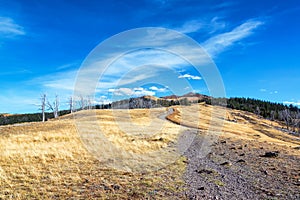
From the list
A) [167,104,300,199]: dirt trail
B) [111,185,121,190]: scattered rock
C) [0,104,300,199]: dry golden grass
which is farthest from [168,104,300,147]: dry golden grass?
[111,185,121,190]: scattered rock

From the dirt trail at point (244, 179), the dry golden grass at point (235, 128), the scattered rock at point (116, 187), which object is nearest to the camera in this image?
the dirt trail at point (244, 179)

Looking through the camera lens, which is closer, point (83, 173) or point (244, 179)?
point (244, 179)

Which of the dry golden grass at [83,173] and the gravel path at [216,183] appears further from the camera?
the dry golden grass at [83,173]

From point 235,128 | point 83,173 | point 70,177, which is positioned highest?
point 70,177

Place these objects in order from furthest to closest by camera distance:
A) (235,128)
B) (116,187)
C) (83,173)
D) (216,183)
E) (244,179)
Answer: (235,128) → (83,173) → (244,179) → (216,183) → (116,187)

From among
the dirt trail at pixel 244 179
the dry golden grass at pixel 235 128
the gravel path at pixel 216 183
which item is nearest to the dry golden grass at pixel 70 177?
the gravel path at pixel 216 183

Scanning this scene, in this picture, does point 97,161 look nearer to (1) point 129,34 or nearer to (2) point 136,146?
(2) point 136,146

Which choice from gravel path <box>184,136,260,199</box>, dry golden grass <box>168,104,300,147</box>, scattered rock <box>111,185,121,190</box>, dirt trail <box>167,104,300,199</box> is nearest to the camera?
gravel path <box>184,136,260,199</box>

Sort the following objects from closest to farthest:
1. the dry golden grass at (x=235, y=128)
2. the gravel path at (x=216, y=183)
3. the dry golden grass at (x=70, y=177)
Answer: the gravel path at (x=216, y=183) < the dry golden grass at (x=70, y=177) < the dry golden grass at (x=235, y=128)

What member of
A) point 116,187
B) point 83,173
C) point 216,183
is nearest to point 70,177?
point 83,173

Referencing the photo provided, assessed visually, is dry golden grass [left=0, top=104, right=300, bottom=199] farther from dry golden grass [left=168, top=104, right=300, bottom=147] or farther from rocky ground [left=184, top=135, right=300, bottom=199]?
dry golden grass [left=168, top=104, right=300, bottom=147]

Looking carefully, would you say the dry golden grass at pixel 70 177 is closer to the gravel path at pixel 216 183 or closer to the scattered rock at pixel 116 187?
the scattered rock at pixel 116 187

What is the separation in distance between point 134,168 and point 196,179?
15.5 feet

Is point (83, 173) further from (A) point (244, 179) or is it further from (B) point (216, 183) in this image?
(A) point (244, 179)
